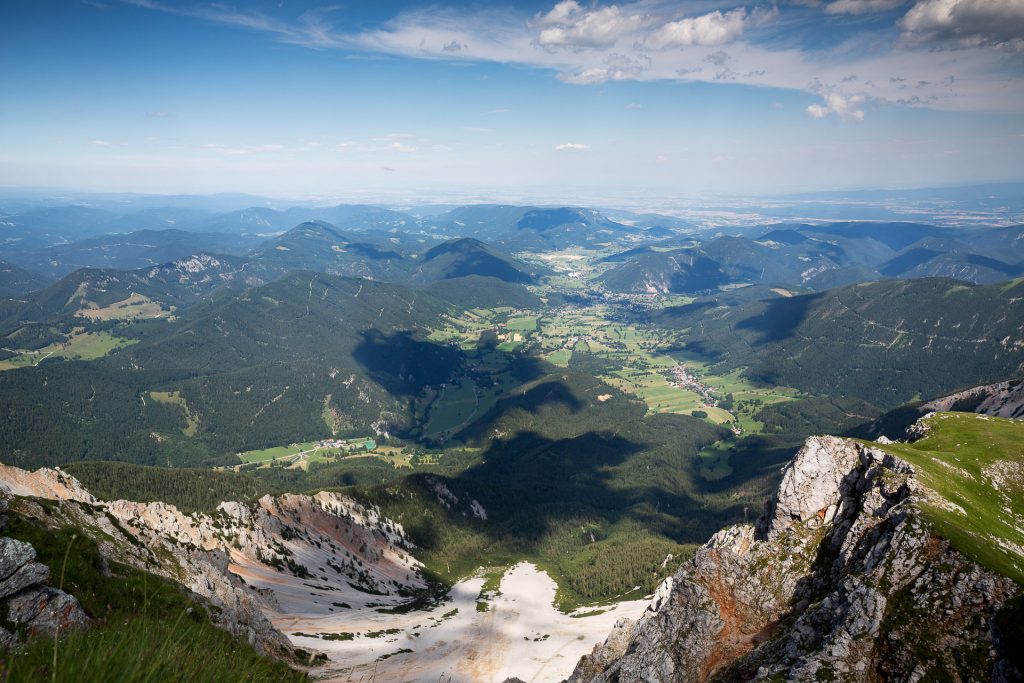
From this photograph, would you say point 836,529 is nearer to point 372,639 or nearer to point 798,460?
point 798,460

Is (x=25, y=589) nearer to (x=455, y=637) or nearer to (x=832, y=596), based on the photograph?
(x=832, y=596)

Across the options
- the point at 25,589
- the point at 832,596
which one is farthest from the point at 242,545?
the point at 832,596

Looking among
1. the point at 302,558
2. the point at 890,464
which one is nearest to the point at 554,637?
the point at 302,558

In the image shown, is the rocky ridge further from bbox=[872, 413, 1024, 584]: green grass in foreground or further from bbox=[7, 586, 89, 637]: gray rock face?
bbox=[872, 413, 1024, 584]: green grass in foreground

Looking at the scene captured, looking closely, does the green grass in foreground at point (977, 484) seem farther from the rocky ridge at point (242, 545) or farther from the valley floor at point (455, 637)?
the valley floor at point (455, 637)

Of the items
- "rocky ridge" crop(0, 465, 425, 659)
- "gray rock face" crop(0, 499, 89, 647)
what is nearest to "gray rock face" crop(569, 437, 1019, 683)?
"rocky ridge" crop(0, 465, 425, 659)
